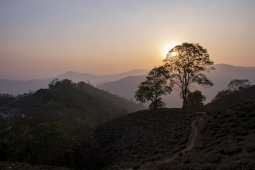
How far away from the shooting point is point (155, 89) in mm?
30891

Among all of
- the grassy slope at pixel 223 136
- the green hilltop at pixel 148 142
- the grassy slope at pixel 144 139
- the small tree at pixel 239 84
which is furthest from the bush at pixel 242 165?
the small tree at pixel 239 84

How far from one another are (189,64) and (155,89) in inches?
352

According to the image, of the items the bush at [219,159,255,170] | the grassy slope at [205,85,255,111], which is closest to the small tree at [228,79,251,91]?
the grassy slope at [205,85,255,111]

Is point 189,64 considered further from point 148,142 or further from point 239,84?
point 239,84

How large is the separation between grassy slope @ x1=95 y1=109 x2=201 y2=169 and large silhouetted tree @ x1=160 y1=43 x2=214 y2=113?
6.39 metres

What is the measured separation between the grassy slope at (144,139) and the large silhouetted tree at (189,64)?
21.0 feet

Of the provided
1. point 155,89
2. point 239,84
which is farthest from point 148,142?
point 239,84

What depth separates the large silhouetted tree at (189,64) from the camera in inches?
976

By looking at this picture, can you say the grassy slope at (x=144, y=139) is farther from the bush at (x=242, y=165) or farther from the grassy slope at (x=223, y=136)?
the bush at (x=242, y=165)

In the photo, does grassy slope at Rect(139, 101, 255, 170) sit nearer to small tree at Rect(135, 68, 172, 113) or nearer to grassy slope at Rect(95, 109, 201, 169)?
grassy slope at Rect(95, 109, 201, 169)

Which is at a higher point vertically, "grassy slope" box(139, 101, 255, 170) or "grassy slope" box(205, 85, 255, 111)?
"grassy slope" box(205, 85, 255, 111)

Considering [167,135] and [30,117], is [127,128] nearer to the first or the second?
[167,135]

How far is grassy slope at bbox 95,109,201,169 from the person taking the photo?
17.3 metres

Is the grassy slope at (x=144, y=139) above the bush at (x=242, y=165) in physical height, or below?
below
